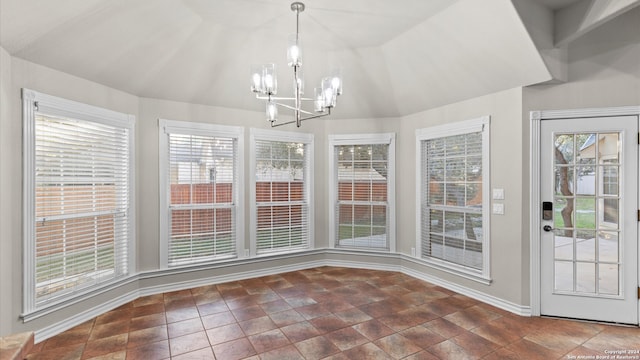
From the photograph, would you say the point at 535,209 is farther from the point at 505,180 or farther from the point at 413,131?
the point at 413,131

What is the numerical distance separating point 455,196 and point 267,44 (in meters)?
3.10

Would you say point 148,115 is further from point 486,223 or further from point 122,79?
point 486,223

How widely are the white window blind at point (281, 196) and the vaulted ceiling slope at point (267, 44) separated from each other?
977 mm

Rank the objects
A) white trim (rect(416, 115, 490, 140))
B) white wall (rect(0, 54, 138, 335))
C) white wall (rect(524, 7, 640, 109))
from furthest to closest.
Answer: white trim (rect(416, 115, 490, 140)) → white wall (rect(524, 7, 640, 109)) → white wall (rect(0, 54, 138, 335))

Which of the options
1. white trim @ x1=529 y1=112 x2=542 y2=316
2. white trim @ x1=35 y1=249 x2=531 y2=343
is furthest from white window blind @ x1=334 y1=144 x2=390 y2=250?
white trim @ x1=529 y1=112 x2=542 y2=316

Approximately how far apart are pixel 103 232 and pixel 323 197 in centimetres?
304

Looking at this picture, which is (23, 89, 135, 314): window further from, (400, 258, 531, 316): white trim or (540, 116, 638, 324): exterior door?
(540, 116, 638, 324): exterior door

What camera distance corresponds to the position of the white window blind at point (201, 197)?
414cm

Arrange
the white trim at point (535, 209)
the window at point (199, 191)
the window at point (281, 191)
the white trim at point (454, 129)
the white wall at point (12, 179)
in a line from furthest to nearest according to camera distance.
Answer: the window at point (281, 191) → the window at point (199, 191) → the white trim at point (454, 129) → the white trim at point (535, 209) → the white wall at point (12, 179)

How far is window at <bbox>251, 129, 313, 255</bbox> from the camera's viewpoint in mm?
4703

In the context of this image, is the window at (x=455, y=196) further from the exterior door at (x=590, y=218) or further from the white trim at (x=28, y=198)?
the white trim at (x=28, y=198)

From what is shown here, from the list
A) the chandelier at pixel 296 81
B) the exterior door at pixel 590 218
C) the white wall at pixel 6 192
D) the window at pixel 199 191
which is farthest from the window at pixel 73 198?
the exterior door at pixel 590 218

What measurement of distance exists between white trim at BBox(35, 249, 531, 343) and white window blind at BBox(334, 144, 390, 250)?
25 cm

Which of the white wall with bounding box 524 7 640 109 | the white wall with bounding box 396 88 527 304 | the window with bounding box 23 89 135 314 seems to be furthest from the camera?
the white wall with bounding box 396 88 527 304
